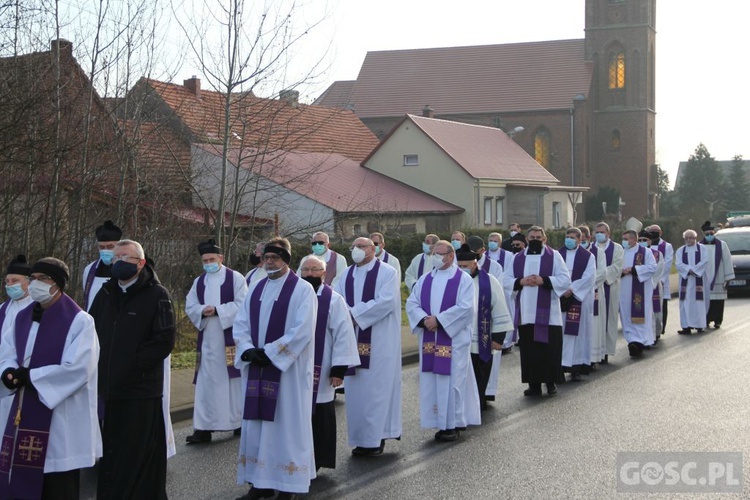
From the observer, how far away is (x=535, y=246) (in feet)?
43.5

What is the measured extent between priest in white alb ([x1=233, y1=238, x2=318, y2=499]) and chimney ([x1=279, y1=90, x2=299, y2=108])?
837cm

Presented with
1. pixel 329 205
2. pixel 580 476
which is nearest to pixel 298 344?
pixel 580 476

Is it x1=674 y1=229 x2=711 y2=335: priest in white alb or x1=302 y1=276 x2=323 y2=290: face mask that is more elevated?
x1=302 y1=276 x2=323 y2=290: face mask

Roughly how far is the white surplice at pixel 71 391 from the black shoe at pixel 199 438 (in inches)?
135

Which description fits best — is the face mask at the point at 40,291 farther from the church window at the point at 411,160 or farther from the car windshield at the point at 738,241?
the church window at the point at 411,160

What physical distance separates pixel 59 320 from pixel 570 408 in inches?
252

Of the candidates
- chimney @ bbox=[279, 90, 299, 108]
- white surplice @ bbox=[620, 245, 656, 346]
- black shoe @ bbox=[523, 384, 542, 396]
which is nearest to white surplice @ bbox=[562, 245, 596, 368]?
black shoe @ bbox=[523, 384, 542, 396]

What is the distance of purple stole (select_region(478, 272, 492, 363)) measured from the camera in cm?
1123

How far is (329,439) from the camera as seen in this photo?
346 inches

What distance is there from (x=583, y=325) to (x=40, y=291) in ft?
29.4

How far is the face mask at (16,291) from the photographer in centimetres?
762

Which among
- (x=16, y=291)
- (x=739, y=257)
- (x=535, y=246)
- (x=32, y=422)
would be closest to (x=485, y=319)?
(x=535, y=246)

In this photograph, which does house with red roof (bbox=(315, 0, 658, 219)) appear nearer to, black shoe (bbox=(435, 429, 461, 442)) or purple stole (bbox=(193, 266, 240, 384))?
purple stole (bbox=(193, 266, 240, 384))

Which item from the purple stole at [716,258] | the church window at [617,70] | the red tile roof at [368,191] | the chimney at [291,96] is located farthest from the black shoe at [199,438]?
the church window at [617,70]
